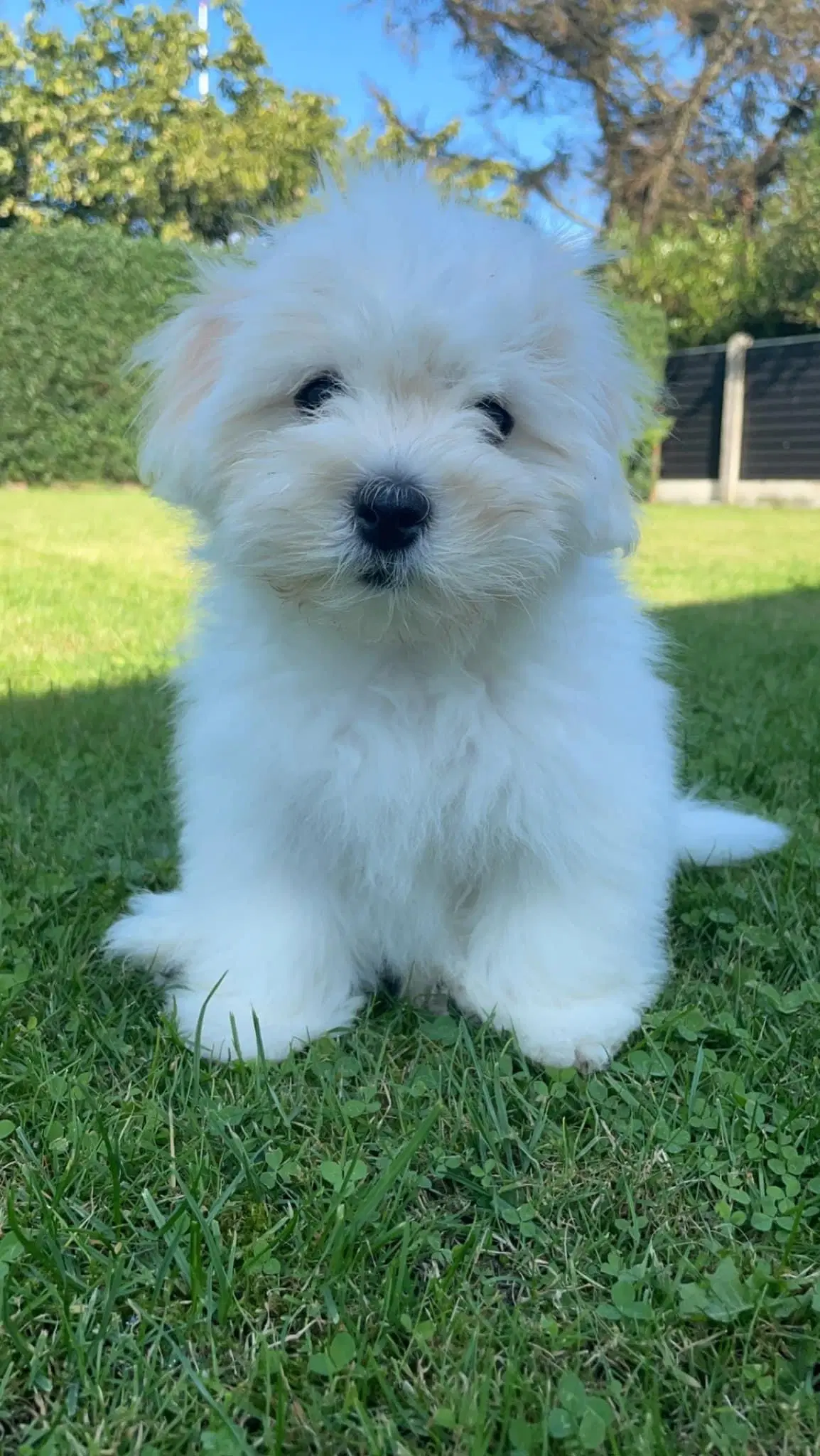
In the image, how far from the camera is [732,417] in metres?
17.4

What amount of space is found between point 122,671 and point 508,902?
3.11 m

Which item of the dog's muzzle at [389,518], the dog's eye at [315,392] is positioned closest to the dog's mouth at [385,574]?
the dog's muzzle at [389,518]

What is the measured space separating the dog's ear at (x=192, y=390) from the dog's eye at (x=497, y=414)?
44cm

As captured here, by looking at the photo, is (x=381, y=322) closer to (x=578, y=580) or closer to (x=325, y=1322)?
(x=578, y=580)

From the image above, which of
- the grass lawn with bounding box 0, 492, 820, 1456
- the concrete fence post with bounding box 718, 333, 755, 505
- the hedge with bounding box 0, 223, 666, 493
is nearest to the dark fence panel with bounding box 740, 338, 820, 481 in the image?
the concrete fence post with bounding box 718, 333, 755, 505

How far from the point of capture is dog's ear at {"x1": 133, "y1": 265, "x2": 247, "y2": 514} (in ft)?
6.08

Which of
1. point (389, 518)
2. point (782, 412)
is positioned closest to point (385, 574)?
point (389, 518)

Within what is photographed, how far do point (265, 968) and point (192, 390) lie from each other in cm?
101

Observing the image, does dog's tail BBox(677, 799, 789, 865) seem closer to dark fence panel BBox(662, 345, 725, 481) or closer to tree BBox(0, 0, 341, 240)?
dark fence panel BBox(662, 345, 725, 481)

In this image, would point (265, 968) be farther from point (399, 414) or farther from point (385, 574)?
point (399, 414)

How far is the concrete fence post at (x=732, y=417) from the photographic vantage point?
17.2 meters

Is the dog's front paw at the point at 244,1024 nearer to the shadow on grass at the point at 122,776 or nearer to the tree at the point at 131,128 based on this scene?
the shadow on grass at the point at 122,776

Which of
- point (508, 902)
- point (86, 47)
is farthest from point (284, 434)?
point (86, 47)

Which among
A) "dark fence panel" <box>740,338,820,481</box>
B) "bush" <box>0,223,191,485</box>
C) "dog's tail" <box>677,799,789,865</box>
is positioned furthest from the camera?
"dark fence panel" <box>740,338,820,481</box>
